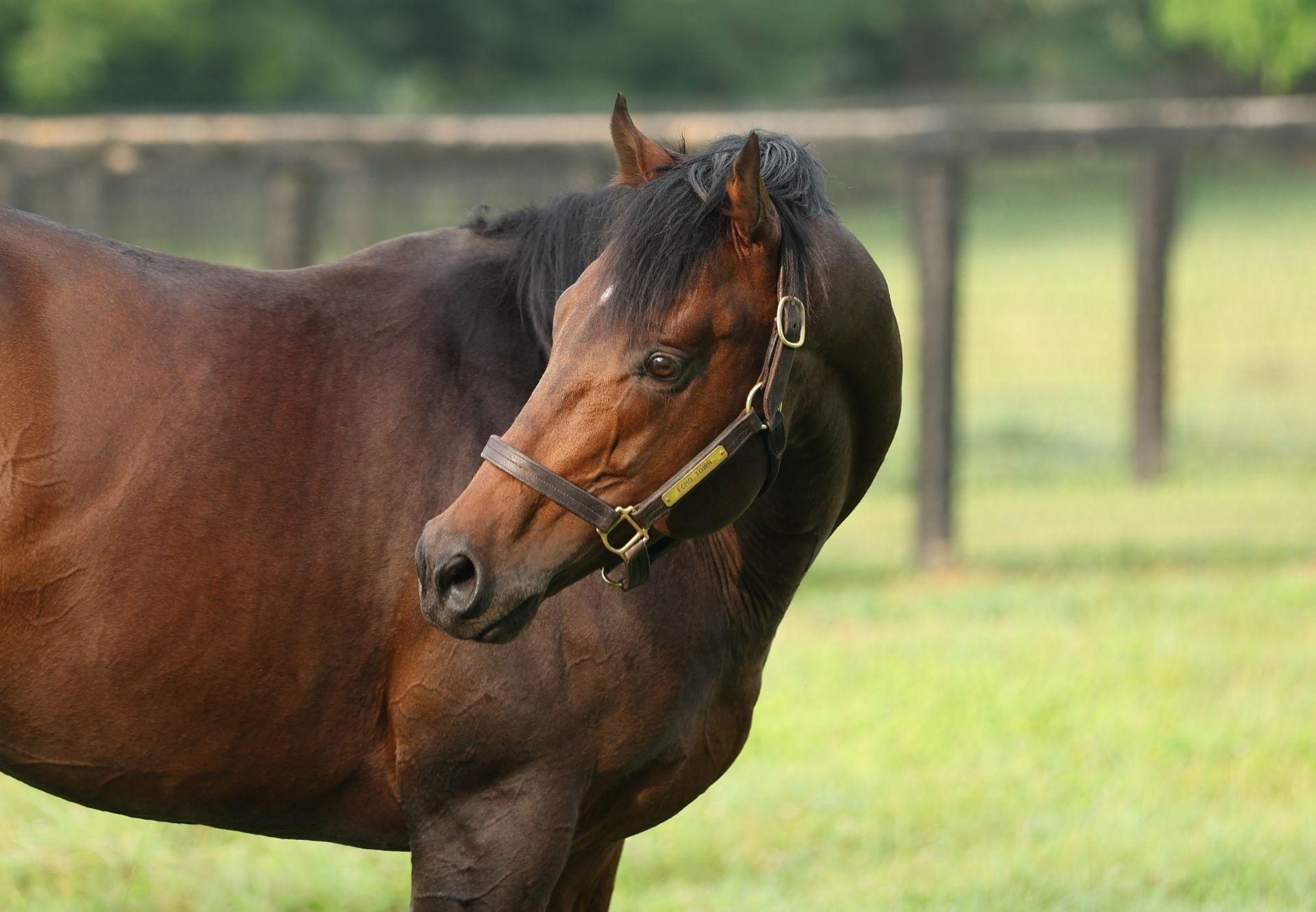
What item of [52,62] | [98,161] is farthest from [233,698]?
[52,62]

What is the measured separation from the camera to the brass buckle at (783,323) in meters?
2.22

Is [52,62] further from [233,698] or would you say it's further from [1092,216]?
[233,698]

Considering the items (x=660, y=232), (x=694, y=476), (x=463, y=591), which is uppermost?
(x=660, y=232)

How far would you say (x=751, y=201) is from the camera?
222 centimetres

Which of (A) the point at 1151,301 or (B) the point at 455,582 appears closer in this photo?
(B) the point at 455,582

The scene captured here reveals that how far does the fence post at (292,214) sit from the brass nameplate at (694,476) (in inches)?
229

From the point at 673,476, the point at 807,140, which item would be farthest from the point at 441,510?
the point at 807,140

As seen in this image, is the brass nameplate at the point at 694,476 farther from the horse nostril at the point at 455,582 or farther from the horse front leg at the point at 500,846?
the horse front leg at the point at 500,846

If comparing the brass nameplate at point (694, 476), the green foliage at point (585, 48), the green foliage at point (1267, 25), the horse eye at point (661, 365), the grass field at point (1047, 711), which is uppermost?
the green foliage at point (585, 48)

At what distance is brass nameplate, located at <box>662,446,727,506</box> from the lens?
2.19 metres

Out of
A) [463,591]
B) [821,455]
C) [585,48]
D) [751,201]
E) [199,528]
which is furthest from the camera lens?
[585,48]

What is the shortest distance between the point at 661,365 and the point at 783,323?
21cm

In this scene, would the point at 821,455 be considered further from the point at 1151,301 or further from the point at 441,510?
the point at 1151,301

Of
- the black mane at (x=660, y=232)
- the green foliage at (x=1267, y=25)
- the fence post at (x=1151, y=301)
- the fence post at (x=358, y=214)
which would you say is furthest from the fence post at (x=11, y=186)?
the green foliage at (x=1267, y=25)
